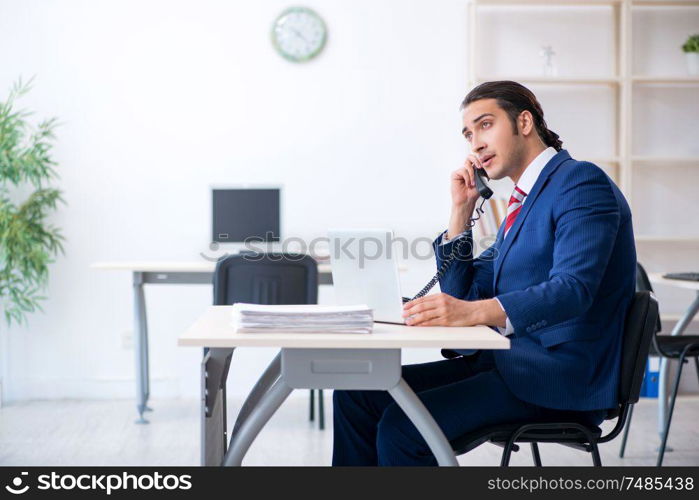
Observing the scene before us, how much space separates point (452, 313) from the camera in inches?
67.0

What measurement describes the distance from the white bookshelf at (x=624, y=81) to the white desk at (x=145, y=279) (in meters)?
1.43

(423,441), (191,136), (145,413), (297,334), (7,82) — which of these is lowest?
(145,413)

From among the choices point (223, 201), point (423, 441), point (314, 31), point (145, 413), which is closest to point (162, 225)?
point (223, 201)

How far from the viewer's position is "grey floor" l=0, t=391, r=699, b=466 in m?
3.25

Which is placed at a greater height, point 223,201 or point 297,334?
point 223,201

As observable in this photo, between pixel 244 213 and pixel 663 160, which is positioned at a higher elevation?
pixel 663 160

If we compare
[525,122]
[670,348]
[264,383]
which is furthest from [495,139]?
[670,348]

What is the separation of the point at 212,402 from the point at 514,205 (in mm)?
894

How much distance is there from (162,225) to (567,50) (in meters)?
2.56

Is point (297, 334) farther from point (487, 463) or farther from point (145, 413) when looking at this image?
point (145, 413)

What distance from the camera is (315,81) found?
4590 mm

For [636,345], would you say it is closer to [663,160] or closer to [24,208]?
[663,160]

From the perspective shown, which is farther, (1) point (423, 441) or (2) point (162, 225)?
(2) point (162, 225)

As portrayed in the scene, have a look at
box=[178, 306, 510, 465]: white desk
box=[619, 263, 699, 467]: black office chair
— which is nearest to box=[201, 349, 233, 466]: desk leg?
box=[178, 306, 510, 465]: white desk
